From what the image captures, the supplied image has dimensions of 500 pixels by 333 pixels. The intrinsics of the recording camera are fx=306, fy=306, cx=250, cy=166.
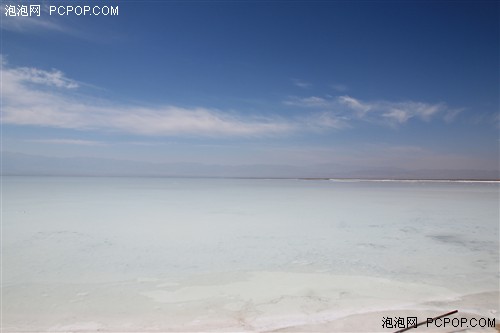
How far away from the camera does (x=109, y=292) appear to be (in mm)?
3436

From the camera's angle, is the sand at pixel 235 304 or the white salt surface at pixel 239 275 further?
the white salt surface at pixel 239 275

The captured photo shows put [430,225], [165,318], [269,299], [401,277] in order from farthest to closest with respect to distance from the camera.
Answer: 1. [430,225]
2. [401,277]
3. [269,299]
4. [165,318]

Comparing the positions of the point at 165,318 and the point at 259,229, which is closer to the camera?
the point at 165,318

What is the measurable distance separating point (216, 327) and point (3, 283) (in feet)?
9.25

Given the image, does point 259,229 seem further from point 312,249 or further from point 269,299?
point 269,299

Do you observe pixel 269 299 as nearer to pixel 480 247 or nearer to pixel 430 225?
pixel 480 247

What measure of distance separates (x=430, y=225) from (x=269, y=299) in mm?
5998

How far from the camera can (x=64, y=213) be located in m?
9.05

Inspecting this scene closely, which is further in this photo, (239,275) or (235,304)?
(239,275)

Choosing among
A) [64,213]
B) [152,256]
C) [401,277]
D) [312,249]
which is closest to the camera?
[401,277]

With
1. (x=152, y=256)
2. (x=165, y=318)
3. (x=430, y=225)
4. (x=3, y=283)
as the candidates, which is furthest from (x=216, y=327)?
(x=430, y=225)

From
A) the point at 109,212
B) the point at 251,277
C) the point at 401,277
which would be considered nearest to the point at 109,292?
the point at 251,277

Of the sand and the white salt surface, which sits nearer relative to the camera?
the sand

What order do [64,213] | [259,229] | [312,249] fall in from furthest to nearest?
[64,213] < [259,229] < [312,249]
